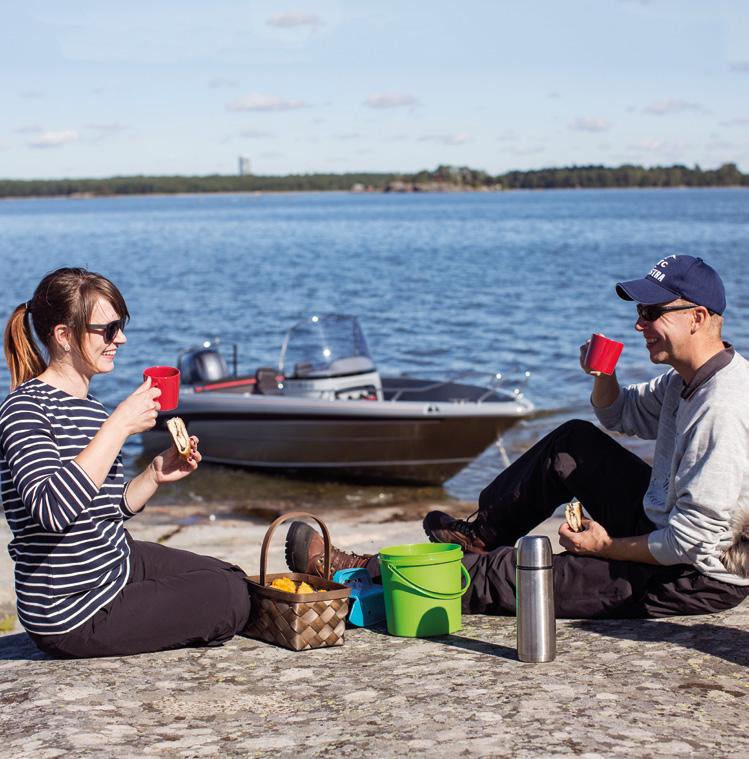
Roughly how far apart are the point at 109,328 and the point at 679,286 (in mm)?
2036

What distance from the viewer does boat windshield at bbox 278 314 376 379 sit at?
1127cm

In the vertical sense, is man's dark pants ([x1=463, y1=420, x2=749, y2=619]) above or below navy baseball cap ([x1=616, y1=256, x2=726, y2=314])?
below

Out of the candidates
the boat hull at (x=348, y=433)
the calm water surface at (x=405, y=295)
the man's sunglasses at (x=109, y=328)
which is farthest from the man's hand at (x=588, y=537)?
the calm water surface at (x=405, y=295)

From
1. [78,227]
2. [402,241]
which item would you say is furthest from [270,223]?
[402,241]

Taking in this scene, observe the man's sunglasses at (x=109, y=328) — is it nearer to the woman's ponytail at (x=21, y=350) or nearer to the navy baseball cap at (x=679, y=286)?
the woman's ponytail at (x=21, y=350)

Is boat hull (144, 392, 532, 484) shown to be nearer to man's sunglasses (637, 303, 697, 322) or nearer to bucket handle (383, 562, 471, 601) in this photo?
bucket handle (383, 562, 471, 601)

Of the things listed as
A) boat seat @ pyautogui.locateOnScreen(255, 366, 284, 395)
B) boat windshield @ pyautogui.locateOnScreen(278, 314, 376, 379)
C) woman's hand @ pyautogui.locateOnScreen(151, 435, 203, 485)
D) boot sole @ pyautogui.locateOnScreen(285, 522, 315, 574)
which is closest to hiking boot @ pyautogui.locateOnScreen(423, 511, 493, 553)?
boot sole @ pyautogui.locateOnScreen(285, 522, 315, 574)

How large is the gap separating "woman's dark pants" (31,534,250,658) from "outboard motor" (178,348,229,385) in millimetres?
7917

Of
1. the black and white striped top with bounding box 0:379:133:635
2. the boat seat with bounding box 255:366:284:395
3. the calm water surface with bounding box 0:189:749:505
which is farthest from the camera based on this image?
the calm water surface with bounding box 0:189:749:505

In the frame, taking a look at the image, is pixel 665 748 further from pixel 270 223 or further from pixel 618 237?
pixel 270 223

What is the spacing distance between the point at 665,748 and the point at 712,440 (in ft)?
3.67

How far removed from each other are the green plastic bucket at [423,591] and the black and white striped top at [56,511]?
1.05 m

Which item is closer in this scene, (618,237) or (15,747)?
(15,747)

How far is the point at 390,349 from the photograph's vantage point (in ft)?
73.5
